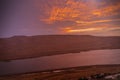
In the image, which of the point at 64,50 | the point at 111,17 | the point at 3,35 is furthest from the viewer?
the point at 111,17

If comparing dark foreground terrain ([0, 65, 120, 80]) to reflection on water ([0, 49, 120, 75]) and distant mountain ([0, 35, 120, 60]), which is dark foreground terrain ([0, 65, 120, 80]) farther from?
distant mountain ([0, 35, 120, 60])

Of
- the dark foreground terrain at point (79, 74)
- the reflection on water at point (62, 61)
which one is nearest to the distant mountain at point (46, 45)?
the reflection on water at point (62, 61)

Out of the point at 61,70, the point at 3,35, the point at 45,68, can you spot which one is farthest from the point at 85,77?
the point at 3,35

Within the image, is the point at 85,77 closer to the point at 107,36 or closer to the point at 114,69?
the point at 114,69

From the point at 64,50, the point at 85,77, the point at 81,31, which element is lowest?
the point at 85,77

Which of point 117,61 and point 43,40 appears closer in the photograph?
point 43,40

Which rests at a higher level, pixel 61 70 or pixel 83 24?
pixel 83 24

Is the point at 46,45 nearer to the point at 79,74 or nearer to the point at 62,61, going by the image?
the point at 62,61

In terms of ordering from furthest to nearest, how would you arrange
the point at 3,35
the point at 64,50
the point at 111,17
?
the point at 111,17
the point at 64,50
the point at 3,35
